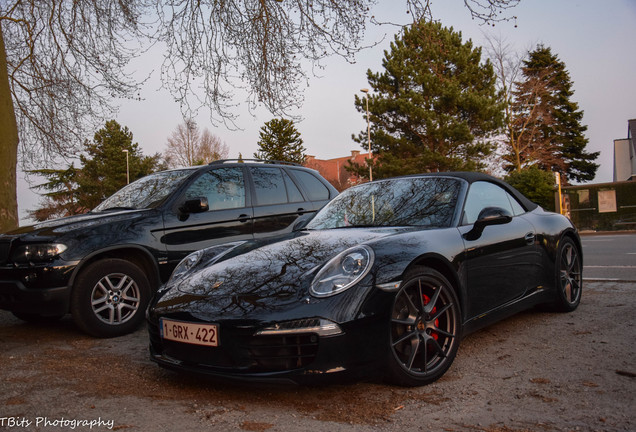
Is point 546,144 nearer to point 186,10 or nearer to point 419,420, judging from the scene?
point 186,10

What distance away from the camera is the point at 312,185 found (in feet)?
22.3

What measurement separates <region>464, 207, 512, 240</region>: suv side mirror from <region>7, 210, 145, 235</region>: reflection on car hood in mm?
3273

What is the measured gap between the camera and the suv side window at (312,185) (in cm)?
670

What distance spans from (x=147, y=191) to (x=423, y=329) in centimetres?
383

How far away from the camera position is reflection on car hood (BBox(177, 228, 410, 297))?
3000 mm

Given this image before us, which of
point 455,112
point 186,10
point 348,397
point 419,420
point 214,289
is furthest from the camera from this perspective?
point 455,112

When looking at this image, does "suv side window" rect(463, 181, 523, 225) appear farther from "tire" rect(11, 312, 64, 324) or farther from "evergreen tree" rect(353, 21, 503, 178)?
"evergreen tree" rect(353, 21, 503, 178)

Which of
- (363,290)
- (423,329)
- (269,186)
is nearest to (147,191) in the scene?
(269,186)

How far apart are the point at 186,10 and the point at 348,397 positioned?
6.92 meters

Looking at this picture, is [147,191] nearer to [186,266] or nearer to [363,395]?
[186,266]

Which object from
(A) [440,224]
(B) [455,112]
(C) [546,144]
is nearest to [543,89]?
(C) [546,144]

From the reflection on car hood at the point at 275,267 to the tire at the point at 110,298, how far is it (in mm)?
1575

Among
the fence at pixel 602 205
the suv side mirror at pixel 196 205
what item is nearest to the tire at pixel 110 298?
the suv side mirror at pixel 196 205

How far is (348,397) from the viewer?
288 centimetres
